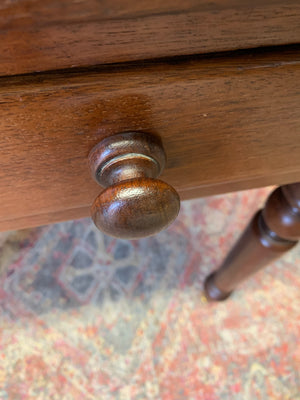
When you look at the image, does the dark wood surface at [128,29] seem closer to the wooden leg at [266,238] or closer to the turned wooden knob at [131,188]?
the turned wooden knob at [131,188]

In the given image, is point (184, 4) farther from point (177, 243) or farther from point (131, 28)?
point (177, 243)

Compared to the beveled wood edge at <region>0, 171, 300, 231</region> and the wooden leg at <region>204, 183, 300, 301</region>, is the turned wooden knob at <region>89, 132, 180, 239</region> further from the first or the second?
the wooden leg at <region>204, 183, 300, 301</region>

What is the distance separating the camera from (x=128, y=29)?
199 millimetres

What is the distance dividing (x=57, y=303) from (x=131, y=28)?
761 millimetres

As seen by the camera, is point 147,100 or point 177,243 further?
point 177,243

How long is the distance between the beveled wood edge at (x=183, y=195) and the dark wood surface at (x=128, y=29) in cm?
22

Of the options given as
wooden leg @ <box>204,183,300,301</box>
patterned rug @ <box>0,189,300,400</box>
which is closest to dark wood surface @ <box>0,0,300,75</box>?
wooden leg @ <box>204,183,300,301</box>

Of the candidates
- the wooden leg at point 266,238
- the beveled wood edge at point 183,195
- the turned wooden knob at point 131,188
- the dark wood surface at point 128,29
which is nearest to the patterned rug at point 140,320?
the wooden leg at point 266,238

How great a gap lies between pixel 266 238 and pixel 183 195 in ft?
0.78

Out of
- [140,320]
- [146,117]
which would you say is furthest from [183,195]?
[140,320]

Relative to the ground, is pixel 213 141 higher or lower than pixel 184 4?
lower

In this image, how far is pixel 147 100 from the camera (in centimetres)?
24

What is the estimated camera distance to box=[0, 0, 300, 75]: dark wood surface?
0.18 meters

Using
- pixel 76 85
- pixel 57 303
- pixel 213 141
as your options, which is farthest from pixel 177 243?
pixel 76 85
